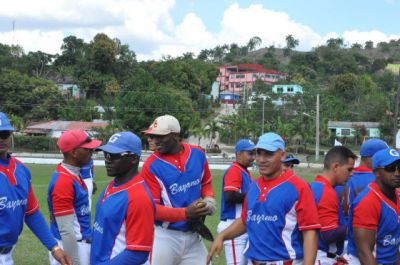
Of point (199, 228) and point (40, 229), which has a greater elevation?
point (40, 229)

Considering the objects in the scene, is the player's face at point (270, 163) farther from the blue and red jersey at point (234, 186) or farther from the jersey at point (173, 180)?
the blue and red jersey at point (234, 186)

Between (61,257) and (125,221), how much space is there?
1494mm

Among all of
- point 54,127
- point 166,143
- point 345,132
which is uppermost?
point 166,143

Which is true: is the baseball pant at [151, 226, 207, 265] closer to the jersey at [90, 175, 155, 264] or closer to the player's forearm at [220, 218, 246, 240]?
the player's forearm at [220, 218, 246, 240]

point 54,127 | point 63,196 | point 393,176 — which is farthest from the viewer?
point 54,127

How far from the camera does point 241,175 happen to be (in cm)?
731

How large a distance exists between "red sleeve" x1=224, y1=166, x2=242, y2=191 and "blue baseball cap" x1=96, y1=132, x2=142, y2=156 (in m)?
3.20

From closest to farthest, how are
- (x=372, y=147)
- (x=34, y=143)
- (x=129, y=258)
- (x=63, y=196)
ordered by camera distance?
(x=129, y=258) < (x=63, y=196) < (x=372, y=147) < (x=34, y=143)

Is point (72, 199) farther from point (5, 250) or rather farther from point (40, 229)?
→ point (5, 250)

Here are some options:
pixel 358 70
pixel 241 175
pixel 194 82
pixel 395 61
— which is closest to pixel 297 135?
pixel 194 82

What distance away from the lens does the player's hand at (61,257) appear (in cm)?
498

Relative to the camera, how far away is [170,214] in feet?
17.8

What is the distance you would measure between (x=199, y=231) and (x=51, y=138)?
189 feet

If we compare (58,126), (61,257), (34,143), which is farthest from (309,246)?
(58,126)
